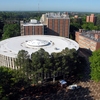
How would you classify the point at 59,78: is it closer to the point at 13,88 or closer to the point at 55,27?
the point at 13,88

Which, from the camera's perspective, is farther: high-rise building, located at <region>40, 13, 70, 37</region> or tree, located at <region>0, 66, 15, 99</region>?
high-rise building, located at <region>40, 13, 70, 37</region>

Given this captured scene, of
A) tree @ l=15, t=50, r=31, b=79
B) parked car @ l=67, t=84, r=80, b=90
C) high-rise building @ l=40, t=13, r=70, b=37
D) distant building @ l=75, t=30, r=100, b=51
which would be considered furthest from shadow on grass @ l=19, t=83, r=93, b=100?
high-rise building @ l=40, t=13, r=70, b=37

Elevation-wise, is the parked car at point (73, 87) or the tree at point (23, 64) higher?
the tree at point (23, 64)

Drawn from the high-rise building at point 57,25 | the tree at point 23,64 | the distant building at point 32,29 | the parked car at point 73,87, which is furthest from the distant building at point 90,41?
the tree at point 23,64

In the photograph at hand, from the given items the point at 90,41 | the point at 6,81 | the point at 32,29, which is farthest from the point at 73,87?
the point at 32,29

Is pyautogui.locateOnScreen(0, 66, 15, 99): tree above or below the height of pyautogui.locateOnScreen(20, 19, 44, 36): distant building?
below

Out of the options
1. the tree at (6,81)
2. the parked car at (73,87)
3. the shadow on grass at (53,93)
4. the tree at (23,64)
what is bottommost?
the shadow on grass at (53,93)

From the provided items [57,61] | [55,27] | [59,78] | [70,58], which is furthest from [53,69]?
[55,27]

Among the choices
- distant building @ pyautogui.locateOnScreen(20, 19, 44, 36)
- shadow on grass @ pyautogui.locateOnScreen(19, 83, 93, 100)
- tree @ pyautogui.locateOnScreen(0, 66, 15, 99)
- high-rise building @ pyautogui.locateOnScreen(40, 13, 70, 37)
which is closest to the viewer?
tree @ pyautogui.locateOnScreen(0, 66, 15, 99)

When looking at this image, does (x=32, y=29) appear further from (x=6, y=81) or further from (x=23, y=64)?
(x=6, y=81)

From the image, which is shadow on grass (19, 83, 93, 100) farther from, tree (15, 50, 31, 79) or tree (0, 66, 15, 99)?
tree (0, 66, 15, 99)

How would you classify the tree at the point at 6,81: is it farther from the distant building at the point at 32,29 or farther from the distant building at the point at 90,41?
the distant building at the point at 32,29

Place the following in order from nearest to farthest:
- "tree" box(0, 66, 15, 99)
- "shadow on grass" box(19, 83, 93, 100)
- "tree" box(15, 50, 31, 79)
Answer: "tree" box(0, 66, 15, 99), "tree" box(15, 50, 31, 79), "shadow on grass" box(19, 83, 93, 100)
